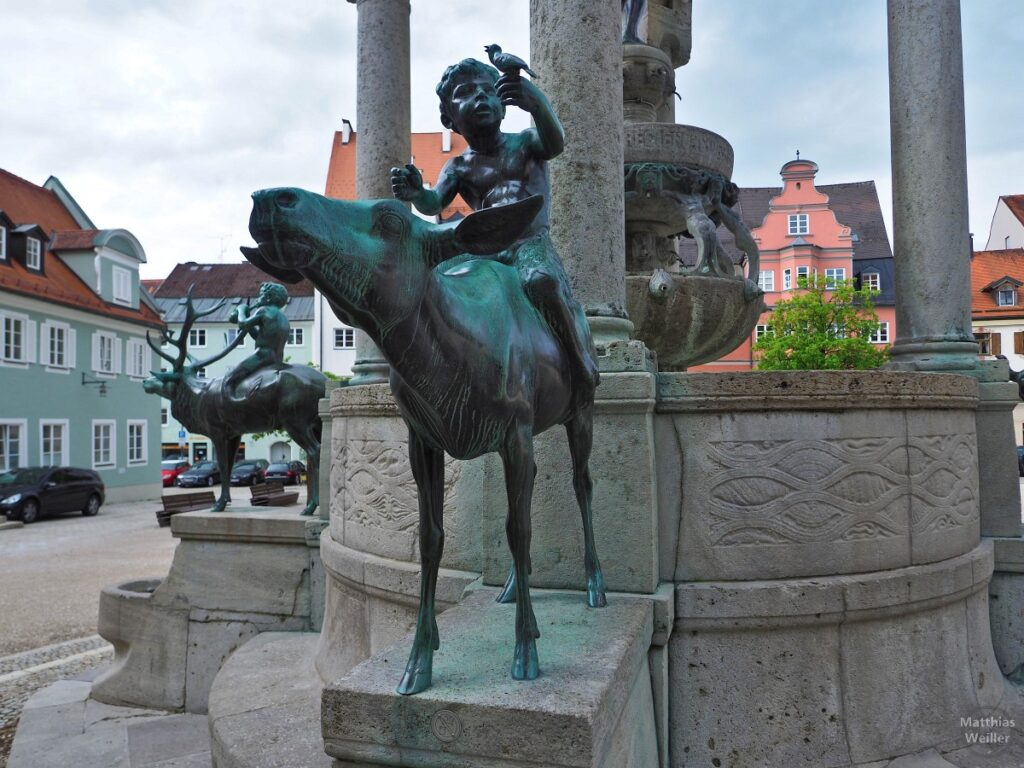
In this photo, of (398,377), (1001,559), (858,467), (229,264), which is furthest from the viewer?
(229,264)

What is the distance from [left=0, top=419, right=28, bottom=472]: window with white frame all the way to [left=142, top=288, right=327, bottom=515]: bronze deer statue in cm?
2045

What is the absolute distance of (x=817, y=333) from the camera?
29.9 metres

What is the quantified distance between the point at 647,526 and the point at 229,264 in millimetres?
55244

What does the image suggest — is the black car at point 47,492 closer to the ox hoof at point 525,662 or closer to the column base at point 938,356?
the column base at point 938,356

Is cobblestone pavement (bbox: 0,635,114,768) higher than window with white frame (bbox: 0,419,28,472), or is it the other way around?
window with white frame (bbox: 0,419,28,472)

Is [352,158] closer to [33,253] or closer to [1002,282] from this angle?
[33,253]

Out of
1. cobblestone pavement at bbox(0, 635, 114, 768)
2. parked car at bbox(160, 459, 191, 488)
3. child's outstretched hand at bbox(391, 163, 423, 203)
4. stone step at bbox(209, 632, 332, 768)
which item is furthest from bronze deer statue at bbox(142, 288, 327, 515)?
parked car at bbox(160, 459, 191, 488)

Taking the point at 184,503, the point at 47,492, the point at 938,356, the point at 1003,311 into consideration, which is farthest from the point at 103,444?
the point at 1003,311

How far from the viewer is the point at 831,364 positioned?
95.8 feet

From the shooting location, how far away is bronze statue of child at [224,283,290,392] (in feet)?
23.3

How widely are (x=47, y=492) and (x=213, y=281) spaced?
32.3m

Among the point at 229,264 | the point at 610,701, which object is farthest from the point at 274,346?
the point at 229,264

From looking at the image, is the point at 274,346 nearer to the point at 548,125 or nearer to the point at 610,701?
the point at 548,125

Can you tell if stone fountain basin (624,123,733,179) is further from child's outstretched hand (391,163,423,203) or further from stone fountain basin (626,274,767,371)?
child's outstretched hand (391,163,423,203)
